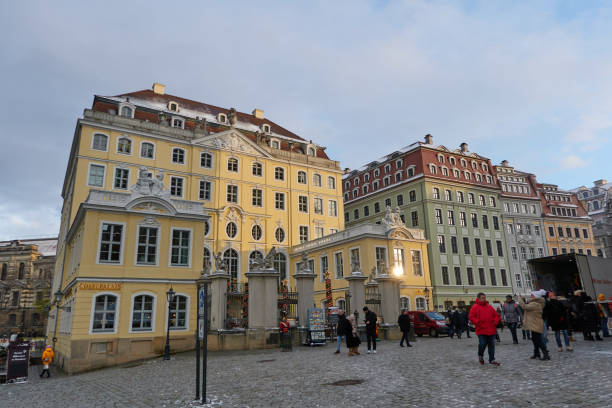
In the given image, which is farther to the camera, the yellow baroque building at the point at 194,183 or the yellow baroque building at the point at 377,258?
the yellow baroque building at the point at 377,258

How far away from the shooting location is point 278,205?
4231 centimetres

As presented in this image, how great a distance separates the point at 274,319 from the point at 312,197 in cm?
2432

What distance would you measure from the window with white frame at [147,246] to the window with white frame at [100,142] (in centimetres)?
1521

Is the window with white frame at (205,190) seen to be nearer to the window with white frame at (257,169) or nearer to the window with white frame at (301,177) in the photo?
the window with white frame at (257,169)

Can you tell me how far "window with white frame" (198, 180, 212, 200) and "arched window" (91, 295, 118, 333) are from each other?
17.6 metres

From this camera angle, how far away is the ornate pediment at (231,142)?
39.8m

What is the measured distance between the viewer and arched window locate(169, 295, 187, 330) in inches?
873

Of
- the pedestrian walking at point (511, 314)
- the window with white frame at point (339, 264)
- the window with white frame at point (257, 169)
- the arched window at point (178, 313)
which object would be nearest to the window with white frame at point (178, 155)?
the window with white frame at point (257, 169)

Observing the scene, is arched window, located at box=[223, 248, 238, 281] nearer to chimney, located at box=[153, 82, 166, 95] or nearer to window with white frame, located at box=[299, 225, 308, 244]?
window with white frame, located at box=[299, 225, 308, 244]

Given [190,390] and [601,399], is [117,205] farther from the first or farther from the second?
[601,399]

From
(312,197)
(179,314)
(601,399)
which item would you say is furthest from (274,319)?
(312,197)

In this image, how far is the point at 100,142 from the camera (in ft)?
114

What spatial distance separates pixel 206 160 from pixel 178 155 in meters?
2.62

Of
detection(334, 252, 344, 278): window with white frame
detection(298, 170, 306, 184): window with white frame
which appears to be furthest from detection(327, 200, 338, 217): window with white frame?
detection(334, 252, 344, 278): window with white frame
